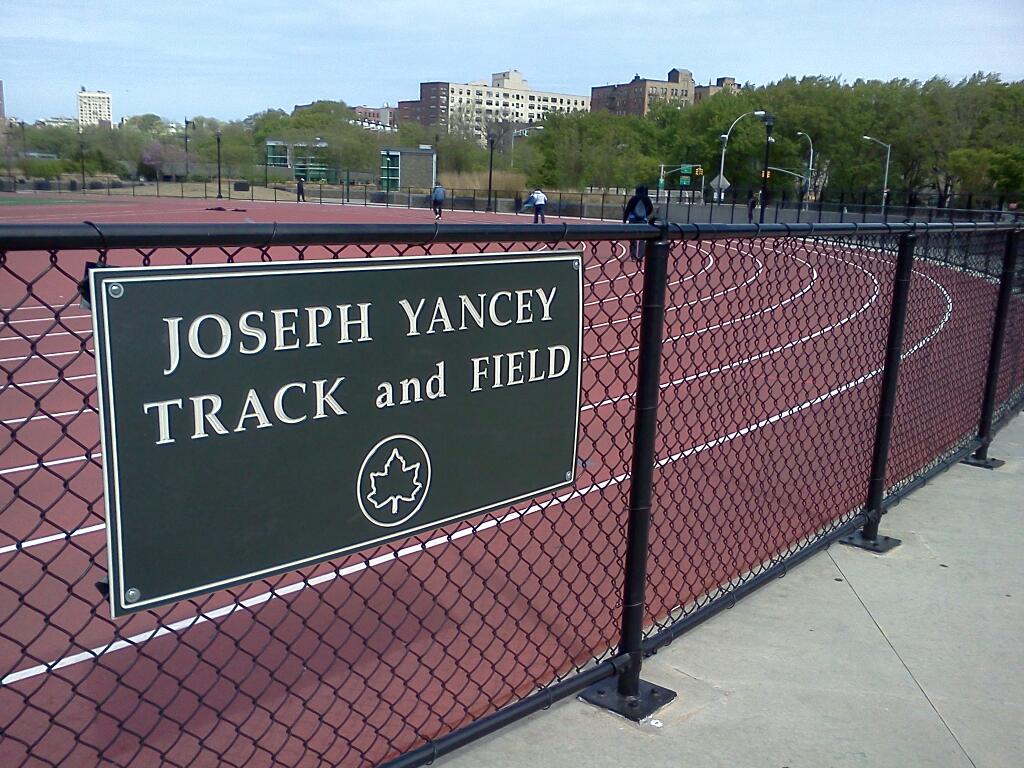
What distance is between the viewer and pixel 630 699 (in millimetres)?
3803

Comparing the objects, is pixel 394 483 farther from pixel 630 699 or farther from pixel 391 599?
pixel 391 599

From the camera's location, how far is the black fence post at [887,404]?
526cm

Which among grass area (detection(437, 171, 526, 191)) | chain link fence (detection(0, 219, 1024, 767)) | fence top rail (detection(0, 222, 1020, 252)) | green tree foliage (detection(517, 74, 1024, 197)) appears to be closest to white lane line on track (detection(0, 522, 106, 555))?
chain link fence (detection(0, 219, 1024, 767))

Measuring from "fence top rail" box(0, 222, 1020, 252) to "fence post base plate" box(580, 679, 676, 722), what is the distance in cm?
178

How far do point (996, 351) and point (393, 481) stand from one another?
5770mm

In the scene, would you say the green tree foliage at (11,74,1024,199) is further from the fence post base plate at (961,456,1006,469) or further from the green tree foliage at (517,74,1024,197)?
the fence post base plate at (961,456,1006,469)

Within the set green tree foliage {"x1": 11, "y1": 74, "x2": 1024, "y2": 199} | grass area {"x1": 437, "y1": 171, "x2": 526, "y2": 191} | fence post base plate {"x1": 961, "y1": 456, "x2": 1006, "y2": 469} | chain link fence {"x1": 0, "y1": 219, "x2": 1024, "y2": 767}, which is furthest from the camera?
grass area {"x1": 437, "y1": 171, "x2": 526, "y2": 191}

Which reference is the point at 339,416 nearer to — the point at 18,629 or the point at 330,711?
the point at 330,711

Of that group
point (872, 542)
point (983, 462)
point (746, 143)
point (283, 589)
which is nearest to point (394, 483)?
point (283, 589)

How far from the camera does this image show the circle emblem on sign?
9.18 feet

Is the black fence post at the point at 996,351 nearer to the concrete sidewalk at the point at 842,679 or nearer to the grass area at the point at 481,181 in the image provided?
the concrete sidewalk at the point at 842,679

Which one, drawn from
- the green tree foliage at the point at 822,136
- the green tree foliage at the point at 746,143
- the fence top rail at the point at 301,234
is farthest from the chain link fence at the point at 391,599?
the green tree foliage at the point at 822,136

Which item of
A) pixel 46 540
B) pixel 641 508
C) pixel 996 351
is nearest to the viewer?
pixel 641 508

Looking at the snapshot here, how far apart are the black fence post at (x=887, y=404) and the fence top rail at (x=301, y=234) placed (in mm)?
1714
